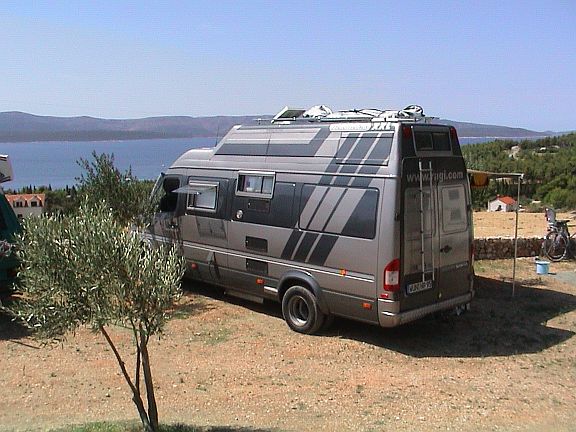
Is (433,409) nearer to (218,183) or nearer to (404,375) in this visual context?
(404,375)

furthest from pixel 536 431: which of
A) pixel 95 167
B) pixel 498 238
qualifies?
pixel 498 238

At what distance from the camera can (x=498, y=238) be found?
13.9 meters

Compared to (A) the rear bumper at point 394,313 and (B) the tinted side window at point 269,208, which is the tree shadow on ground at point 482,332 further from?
(B) the tinted side window at point 269,208

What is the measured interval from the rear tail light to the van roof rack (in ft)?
5.82

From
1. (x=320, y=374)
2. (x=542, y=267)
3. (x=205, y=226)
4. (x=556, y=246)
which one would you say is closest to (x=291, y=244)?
(x=205, y=226)

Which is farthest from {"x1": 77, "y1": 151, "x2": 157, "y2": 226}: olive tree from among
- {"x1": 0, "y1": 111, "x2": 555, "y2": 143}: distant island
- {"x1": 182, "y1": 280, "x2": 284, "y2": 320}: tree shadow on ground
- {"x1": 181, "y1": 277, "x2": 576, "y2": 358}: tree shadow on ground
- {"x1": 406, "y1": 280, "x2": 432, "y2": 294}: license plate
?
{"x1": 0, "y1": 111, "x2": 555, "y2": 143}: distant island

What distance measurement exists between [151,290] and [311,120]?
4970 mm

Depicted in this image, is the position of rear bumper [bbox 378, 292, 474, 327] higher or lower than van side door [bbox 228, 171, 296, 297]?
lower

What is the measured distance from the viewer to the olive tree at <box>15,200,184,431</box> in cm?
461

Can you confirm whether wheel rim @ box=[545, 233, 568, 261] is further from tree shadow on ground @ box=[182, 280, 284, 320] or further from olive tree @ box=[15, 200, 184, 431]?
olive tree @ box=[15, 200, 184, 431]

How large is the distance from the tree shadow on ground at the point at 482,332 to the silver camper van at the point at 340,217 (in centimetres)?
47

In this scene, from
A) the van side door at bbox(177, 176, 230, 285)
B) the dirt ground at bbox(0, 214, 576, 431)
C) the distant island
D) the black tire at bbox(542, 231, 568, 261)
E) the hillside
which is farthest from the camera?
the hillside

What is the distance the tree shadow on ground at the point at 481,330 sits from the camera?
819 cm

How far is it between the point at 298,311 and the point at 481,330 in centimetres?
246
